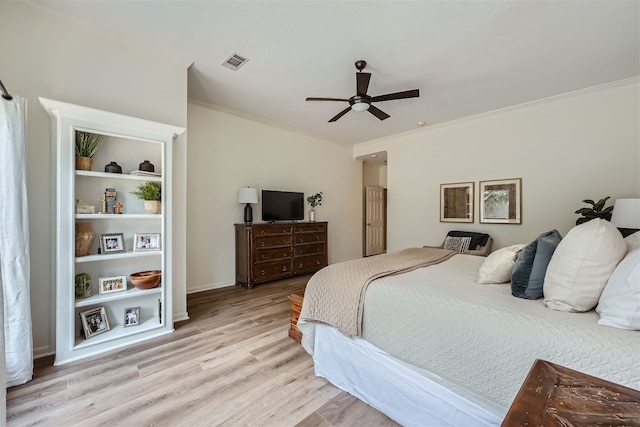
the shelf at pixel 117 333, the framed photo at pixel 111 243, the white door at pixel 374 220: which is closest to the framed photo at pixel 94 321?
the shelf at pixel 117 333

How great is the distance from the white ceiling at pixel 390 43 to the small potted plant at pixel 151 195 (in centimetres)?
131

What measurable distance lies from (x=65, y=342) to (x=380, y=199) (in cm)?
621

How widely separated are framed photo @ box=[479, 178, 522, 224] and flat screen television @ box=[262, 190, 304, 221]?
3.03 m

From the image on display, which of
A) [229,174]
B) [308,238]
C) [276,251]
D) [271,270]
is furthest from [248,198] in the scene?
[308,238]

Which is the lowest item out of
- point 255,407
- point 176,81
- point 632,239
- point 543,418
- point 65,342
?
point 255,407

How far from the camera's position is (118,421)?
4.81ft

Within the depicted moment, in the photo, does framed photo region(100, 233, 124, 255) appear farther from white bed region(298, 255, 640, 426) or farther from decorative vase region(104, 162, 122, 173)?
white bed region(298, 255, 640, 426)

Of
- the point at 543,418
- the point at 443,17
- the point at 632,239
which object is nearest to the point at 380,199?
the point at 443,17

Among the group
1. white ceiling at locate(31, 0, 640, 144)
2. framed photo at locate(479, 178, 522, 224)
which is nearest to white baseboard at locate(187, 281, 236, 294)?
white ceiling at locate(31, 0, 640, 144)

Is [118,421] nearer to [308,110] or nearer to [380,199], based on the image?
[308,110]

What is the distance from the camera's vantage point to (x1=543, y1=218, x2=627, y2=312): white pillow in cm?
117

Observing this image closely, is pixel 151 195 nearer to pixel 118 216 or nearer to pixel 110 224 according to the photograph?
pixel 118 216

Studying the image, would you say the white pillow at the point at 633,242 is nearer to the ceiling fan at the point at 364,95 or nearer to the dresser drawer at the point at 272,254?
the ceiling fan at the point at 364,95

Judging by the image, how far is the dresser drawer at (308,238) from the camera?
450 centimetres
